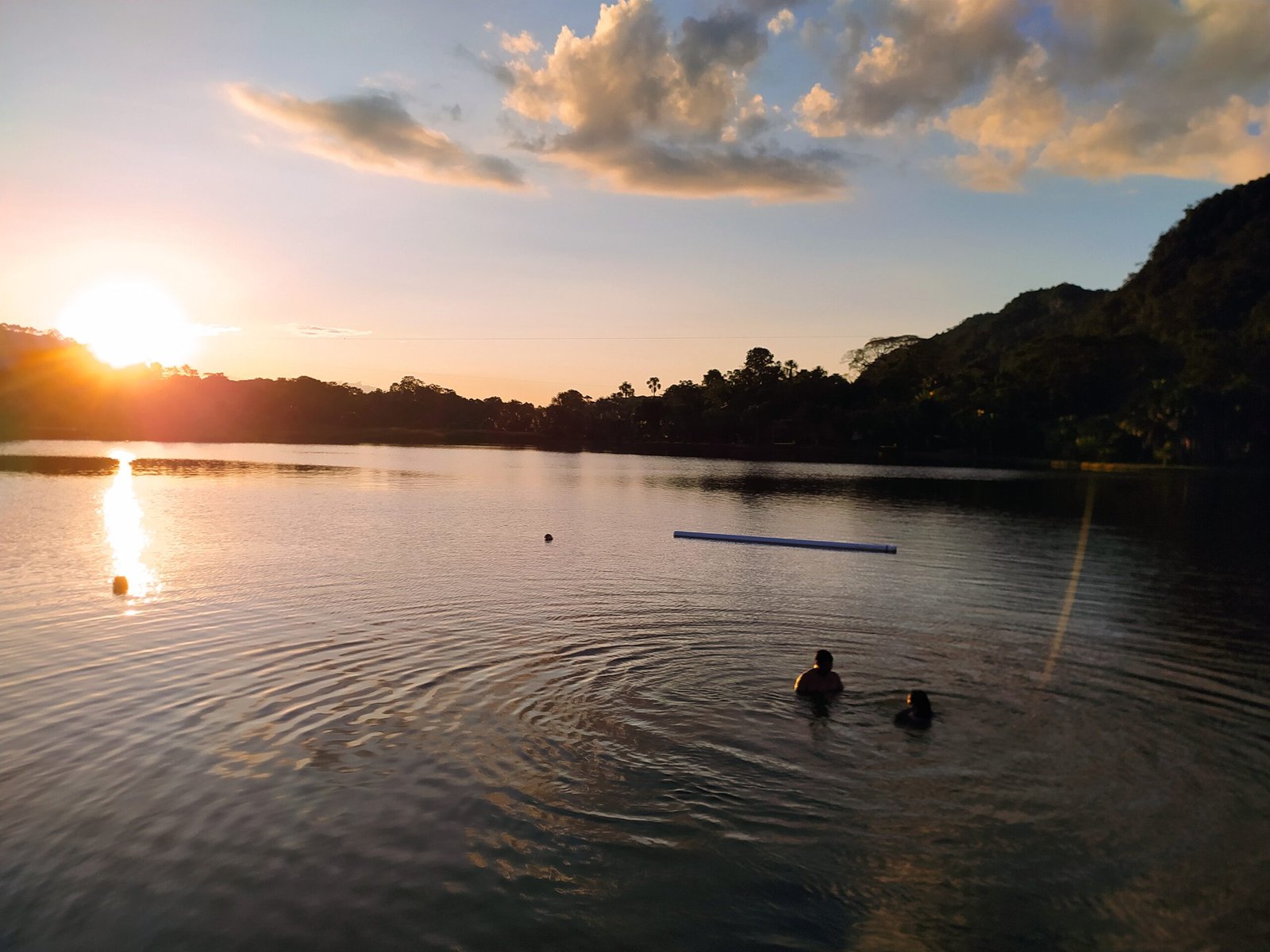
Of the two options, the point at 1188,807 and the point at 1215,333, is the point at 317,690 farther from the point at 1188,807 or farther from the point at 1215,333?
the point at 1215,333

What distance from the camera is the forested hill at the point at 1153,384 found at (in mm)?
128625

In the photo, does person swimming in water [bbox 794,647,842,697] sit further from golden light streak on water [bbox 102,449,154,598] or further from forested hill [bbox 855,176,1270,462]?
forested hill [bbox 855,176,1270,462]

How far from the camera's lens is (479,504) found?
60.8 m

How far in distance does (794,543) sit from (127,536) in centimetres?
3153

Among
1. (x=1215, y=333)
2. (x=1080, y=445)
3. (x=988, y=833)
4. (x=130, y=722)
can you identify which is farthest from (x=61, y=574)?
(x=1215, y=333)

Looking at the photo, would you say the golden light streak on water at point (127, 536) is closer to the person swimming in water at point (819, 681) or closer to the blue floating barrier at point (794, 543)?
the person swimming in water at point (819, 681)

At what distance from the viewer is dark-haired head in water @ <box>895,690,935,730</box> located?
15219mm

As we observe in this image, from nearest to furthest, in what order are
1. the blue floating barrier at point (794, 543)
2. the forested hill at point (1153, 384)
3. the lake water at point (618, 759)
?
1. the lake water at point (618, 759)
2. the blue floating barrier at point (794, 543)
3. the forested hill at point (1153, 384)

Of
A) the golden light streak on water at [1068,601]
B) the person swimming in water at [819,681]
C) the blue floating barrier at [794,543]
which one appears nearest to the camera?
the person swimming in water at [819,681]

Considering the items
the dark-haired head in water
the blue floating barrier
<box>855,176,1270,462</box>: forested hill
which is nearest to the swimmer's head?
the dark-haired head in water

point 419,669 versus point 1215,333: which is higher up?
point 1215,333

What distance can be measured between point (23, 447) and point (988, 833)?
509 ft

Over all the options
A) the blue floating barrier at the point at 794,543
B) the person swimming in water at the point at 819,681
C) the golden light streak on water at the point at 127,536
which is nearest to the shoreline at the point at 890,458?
the blue floating barrier at the point at 794,543

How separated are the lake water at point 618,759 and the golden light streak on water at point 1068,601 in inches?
10.0
